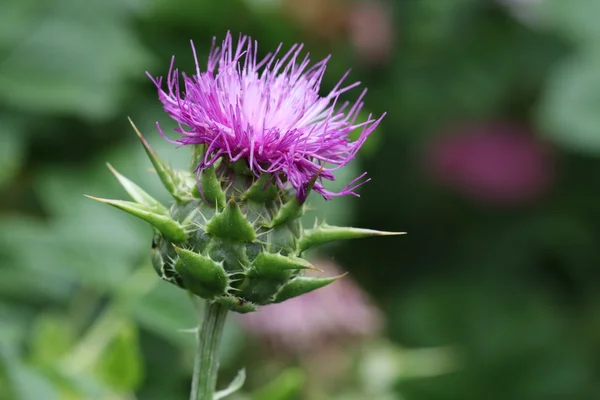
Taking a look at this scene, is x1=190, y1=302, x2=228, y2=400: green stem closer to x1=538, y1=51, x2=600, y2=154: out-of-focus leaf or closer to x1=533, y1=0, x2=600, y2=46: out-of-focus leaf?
x1=538, y1=51, x2=600, y2=154: out-of-focus leaf

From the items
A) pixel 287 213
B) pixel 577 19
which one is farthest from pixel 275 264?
pixel 577 19

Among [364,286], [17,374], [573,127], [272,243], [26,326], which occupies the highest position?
[573,127]

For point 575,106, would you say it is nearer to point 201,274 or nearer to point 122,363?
point 122,363

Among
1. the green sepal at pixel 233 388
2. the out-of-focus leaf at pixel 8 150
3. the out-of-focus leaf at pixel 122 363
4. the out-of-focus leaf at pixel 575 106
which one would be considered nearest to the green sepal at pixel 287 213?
the green sepal at pixel 233 388

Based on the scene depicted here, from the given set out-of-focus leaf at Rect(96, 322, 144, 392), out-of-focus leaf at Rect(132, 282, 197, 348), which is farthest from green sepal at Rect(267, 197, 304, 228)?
out-of-focus leaf at Rect(132, 282, 197, 348)

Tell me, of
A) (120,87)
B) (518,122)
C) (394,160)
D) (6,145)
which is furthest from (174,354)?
(518,122)

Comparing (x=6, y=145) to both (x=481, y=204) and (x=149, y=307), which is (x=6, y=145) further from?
(x=481, y=204)
